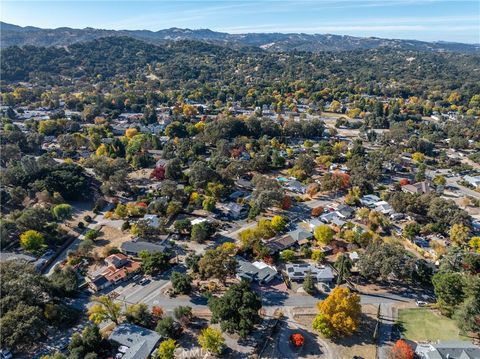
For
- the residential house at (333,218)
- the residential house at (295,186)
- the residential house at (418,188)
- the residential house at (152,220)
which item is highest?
the residential house at (418,188)

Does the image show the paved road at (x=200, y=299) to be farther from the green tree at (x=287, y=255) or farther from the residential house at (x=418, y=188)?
the residential house at (x=418, y=188)

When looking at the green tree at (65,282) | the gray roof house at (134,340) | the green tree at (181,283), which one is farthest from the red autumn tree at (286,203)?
the green tree at (65,282)

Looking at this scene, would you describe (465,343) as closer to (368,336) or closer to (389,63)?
(368,336)

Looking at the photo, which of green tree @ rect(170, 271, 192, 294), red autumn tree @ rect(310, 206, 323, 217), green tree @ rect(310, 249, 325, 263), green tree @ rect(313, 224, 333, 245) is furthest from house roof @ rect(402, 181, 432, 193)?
green tree @ rect(170, 271, 192, 294)

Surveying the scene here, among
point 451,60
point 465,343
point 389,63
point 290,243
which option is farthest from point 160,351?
point 451,60

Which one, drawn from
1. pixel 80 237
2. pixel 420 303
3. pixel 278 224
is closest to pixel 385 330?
pixel 420 303

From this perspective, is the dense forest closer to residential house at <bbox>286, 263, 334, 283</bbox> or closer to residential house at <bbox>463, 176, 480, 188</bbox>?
residential house at <bbox>463, 176, 480, 188</bbox>

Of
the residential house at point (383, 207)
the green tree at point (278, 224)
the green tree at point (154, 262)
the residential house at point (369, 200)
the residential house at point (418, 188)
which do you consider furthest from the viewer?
the residential house at point (418, 188)
